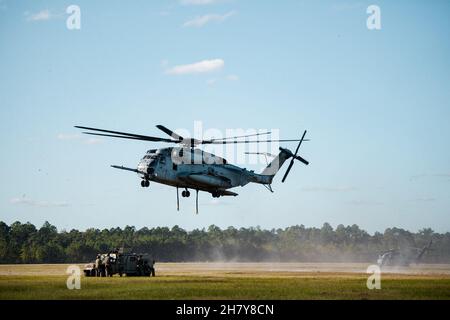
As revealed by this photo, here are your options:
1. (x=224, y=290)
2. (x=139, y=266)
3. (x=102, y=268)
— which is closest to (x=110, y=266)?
(x=102, y=268)

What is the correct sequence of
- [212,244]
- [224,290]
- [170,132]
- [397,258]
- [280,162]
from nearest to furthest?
1. [224,290]
2. [170,132]
3. [280,162]
4. [397,258]
5. [212,244]

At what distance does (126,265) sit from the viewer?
182 feet

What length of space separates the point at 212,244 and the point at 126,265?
83015 mm

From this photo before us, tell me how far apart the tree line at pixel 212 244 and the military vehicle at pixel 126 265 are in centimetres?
5564

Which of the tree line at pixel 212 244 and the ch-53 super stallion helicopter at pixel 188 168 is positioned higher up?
the ch-53 super stallion helicopter at pixel 188 168

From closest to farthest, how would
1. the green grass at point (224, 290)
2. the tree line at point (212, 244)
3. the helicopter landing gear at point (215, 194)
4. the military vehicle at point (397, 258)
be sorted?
the green grass at point (224, 290)
the helicopter landing gear at point (215, 194)
the military vehicle at point (397, 258)
the tree line at point (212, 244)

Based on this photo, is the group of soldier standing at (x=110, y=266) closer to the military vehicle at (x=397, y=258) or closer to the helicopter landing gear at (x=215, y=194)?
the helicopter landing gear at (x=215, y=194)

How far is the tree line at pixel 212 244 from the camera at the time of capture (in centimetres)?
11206

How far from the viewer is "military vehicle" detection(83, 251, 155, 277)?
55031 mm

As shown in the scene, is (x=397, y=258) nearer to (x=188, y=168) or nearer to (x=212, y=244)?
(x=188, y=168)

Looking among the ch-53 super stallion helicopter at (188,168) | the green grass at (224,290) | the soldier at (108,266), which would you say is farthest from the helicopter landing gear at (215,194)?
the green grass at (224,290)

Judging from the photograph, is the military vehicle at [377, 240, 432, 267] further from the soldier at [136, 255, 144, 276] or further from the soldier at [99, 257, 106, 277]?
the soldier at [99, 257, 106, 277]

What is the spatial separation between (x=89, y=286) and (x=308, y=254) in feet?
294
